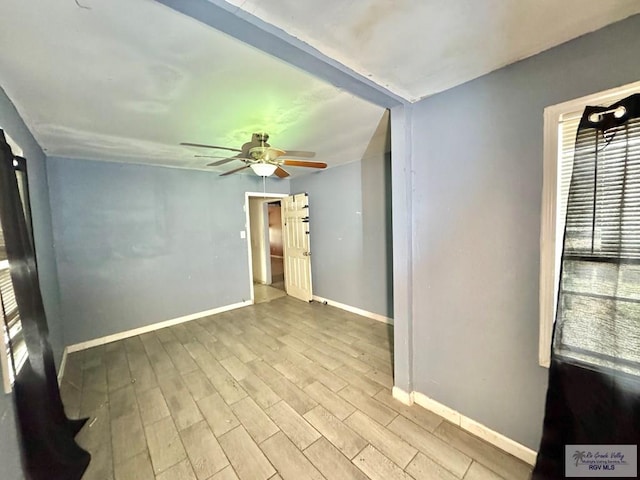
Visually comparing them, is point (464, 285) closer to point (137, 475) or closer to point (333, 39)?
point (333, 39)

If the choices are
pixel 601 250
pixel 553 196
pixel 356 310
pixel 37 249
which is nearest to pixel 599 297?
pixel 601 250

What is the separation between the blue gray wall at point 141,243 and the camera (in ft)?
9.58

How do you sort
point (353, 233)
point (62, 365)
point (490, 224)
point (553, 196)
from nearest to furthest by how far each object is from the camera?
1. point (553, 196)
2. point (490, 224)
3. point (62, 365)
4. point (353, 233)

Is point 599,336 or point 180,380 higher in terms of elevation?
point 599,336

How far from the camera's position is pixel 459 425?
1.70 metres

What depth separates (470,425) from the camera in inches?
65.2

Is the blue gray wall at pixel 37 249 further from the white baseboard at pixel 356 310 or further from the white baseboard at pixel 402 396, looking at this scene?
the white baseboard at pixel 356 310

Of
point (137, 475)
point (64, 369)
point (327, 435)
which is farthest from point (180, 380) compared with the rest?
point (327, 435)

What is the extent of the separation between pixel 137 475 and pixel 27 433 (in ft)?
2.03

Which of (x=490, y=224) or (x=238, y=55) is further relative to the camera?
(x=490, y=224)

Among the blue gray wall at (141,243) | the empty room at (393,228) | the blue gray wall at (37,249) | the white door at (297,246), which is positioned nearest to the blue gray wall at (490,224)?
the empty room at (393,228)

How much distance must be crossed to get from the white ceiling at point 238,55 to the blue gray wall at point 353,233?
1.43 metres

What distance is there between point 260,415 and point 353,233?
2615mm

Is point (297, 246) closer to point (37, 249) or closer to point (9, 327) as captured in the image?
point (37, 249)
